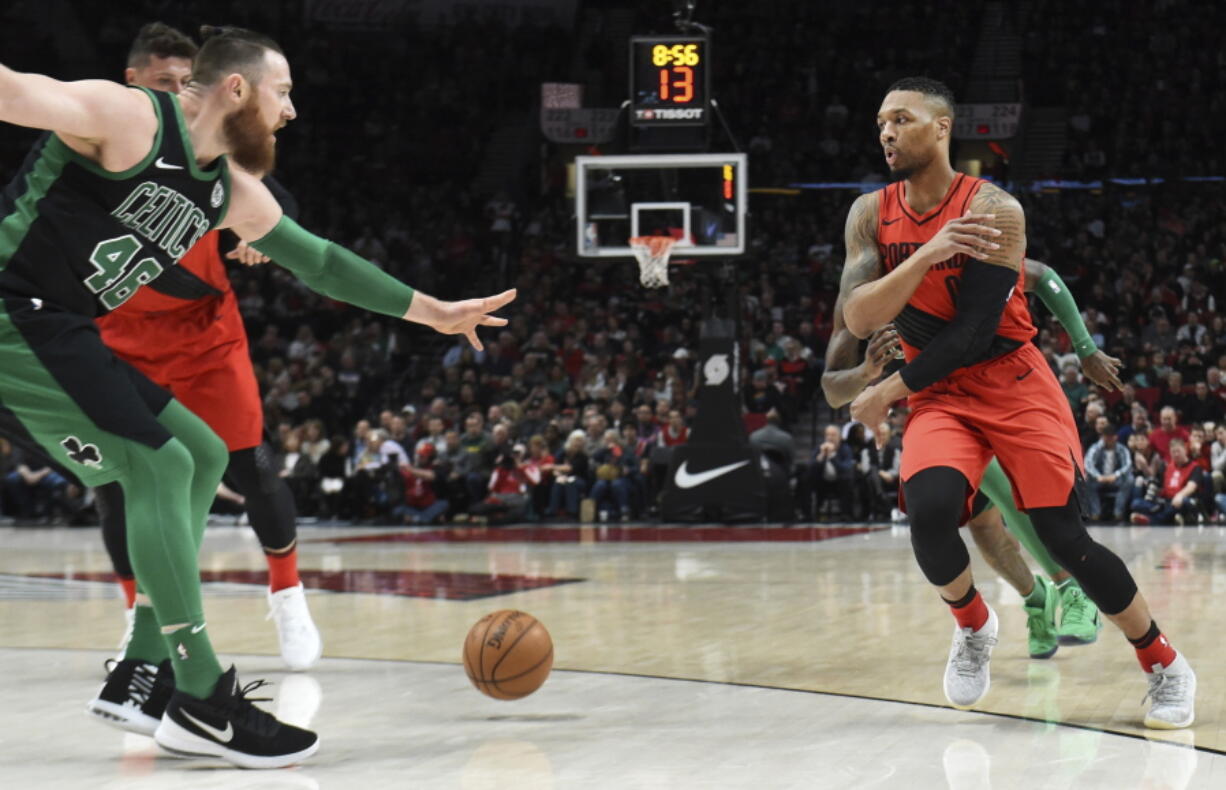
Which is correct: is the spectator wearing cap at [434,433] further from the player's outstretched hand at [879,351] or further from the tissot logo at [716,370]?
the player's outstretched hand at [879,351]

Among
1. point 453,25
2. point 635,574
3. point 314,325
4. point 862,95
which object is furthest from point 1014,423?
point 453,25

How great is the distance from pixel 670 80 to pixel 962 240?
33.7ft

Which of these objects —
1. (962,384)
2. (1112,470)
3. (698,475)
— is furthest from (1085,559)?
(1112,470)

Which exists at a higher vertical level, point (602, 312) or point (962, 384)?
point (602, 312)

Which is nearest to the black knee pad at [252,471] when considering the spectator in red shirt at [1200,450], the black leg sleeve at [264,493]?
the black leg sleeve at [264,493]

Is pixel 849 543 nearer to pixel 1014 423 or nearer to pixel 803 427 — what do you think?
pixel 803 427

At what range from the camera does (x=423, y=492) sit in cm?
1602

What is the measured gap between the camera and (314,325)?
21.3 m

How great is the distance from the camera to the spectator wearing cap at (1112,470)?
1462 cm

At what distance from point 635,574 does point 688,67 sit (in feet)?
20.0

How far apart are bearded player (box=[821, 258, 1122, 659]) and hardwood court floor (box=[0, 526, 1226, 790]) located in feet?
0.40

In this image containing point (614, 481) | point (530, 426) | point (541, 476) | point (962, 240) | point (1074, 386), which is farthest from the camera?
point (530, 426)

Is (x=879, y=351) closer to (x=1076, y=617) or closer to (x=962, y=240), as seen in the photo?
(x=962, y=240)

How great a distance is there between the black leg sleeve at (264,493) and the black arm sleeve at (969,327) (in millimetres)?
2436
